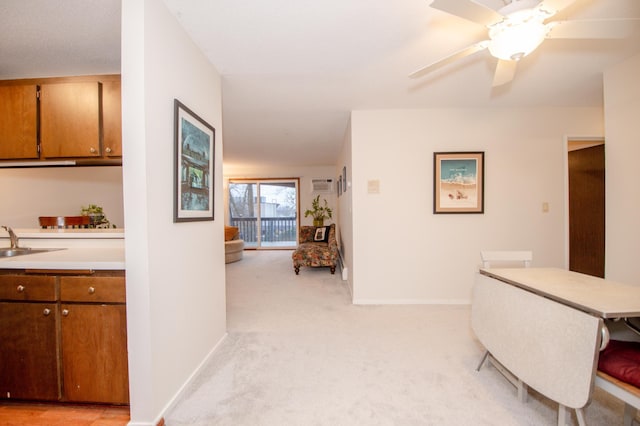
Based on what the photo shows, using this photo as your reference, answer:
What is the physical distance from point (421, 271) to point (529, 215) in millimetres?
1413

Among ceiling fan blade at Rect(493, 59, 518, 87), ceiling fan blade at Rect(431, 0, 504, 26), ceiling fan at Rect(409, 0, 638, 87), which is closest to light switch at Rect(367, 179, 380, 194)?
ceiling fan blade at Rect(493, 59, 518, 87)

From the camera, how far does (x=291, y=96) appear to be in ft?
8.49

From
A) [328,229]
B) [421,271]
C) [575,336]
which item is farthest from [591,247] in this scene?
[328,229]

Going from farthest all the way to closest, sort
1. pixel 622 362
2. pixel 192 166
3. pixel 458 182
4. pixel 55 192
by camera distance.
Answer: pixel 458 182 → pixel 55 192 → pixel 192 166 → pixel 622 362

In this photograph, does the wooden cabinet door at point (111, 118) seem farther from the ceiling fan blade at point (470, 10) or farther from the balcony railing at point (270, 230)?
the balcony railing at point (270, 230)

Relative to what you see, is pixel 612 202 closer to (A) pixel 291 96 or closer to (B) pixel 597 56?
(B) pixel 597 56

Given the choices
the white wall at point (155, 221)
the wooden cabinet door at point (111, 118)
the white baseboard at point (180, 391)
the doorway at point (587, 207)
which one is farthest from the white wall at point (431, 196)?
the wooden cabinet door at point (111, 118)

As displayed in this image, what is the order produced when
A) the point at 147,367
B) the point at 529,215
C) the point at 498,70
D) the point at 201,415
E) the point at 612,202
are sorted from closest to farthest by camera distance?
1. the point at 147,367
2. the point at 201,415
3. the point at 498,70
4. the point at 612,202
5. the point at 529,215

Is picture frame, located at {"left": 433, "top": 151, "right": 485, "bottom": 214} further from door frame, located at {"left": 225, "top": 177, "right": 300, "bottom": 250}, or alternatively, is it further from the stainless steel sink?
door frame, located at {"left": 225, "top": 177, "right": 300, "bottom": 250}

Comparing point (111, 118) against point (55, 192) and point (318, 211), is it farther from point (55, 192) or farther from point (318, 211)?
point (318, 211)

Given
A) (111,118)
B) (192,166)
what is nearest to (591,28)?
(192,166)

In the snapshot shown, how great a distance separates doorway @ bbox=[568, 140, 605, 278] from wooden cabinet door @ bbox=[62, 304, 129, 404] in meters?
4.77

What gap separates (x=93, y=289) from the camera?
1335mm

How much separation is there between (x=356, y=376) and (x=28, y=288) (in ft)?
6.47
